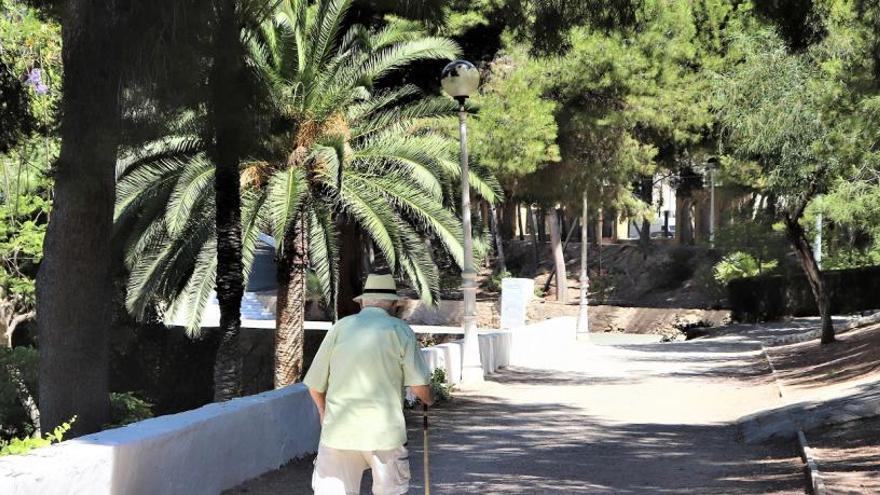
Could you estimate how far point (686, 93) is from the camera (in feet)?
136

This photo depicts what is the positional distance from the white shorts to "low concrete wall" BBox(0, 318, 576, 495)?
51.7 inches

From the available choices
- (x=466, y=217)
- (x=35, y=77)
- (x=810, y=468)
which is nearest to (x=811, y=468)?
(x=810, y=468)

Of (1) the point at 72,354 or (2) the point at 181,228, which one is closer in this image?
(1) the point at 72,354

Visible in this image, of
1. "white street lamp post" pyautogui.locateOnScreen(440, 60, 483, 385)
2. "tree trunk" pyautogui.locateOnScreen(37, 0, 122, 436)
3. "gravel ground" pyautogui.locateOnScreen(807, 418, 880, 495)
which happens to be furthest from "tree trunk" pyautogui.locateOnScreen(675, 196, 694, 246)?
"tree trunk" pyautogui.locateOnScreen(37, 0, 122, 436)

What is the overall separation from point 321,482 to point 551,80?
33.0m

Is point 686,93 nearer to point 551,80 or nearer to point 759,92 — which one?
point 551,80

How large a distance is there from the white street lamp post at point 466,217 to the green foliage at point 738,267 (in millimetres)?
28152

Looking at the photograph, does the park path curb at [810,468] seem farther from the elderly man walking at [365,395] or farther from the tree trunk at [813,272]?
the tree trunk at [813,272]

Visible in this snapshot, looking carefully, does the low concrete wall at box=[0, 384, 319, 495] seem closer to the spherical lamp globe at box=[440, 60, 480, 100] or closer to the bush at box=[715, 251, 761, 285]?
the spherical lamp globe at box=[440, 60, 480, 100]

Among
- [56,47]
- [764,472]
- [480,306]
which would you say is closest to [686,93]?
[480,306]

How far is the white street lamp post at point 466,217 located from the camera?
1855 cm

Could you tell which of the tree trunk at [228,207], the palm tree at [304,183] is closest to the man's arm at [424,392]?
the tree trunk at [228,207]

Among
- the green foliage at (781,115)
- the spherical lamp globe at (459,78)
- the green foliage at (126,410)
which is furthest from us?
the green foliage at (781,115)

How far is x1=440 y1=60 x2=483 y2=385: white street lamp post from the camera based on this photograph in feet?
60.8
